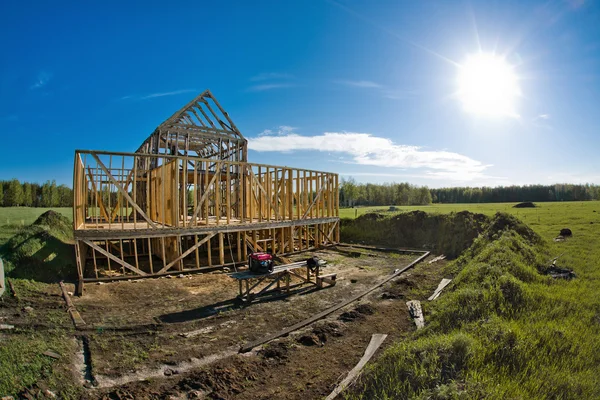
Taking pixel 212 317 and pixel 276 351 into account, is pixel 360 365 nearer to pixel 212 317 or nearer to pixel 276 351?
pixel 276 351

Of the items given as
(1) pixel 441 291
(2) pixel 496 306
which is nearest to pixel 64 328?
(2) pixel 496 306

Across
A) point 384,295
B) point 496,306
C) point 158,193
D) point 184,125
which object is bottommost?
point 384,295

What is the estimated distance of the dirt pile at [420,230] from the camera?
668 inches

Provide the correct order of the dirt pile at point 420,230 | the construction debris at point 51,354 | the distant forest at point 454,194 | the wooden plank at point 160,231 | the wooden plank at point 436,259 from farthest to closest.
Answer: the distant forest at point 454,194 < the dirt pile at point 420,230 < the wooden plank at point 436,259 < the wooden plank at point 160,231 < the construction debris at point 51,354

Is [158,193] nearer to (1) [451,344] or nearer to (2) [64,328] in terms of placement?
(2) [64,328]

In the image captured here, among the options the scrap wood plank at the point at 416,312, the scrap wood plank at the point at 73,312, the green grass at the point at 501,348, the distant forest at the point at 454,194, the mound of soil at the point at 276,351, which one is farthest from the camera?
the distant forest at the point at 454,194

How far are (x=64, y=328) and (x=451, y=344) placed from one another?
23.7 feet

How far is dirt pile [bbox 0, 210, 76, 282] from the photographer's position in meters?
9.55

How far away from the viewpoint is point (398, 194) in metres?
70.4

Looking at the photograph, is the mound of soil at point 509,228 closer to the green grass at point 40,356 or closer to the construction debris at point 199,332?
the construction debris at point 199,332

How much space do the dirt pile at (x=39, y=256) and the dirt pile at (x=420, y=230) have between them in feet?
50.2

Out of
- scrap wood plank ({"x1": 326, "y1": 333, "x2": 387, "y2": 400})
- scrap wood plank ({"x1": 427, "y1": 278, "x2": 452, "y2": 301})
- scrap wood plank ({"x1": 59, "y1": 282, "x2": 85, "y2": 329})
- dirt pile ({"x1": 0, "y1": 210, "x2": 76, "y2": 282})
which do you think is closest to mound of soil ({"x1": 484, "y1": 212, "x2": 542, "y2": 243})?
scrap wood plank ({"x1": 427, "y1": 278, "x2": 452, "y2": 301})

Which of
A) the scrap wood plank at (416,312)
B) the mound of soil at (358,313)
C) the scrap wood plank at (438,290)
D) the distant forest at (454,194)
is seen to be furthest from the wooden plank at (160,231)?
the distant forest at (454,194)

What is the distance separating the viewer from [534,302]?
634 centimetres
